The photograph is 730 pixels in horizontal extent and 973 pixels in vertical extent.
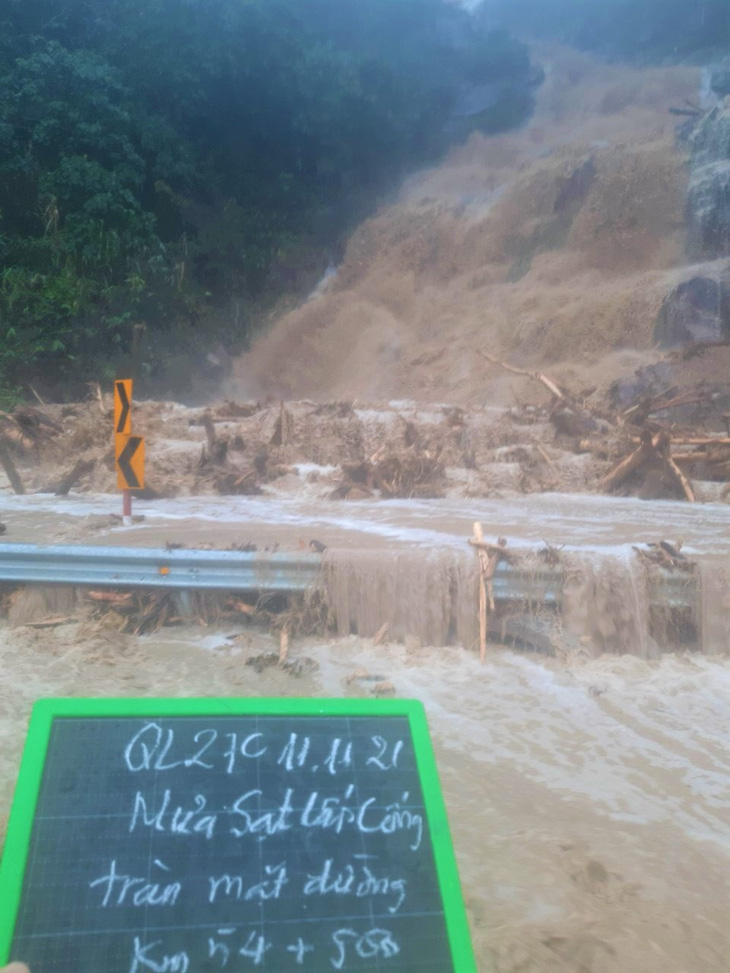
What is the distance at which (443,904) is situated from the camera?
1498mm

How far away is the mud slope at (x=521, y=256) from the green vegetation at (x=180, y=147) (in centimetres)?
83

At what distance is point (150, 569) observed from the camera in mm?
3279

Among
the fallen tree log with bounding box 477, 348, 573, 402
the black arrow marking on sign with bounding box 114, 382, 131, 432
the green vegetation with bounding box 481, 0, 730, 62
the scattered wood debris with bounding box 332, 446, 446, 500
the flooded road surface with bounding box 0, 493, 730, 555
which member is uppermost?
the green vegetation with bounding box 481, 0, 730, 62

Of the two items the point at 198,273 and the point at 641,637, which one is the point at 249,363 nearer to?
the point at 198,273

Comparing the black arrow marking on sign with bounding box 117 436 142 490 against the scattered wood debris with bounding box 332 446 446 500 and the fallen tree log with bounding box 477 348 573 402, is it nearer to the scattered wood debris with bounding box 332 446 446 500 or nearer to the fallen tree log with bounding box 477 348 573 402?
the scattered wood debris with bounding box 332 446 446 500

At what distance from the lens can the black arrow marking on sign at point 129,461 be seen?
4.49 metres

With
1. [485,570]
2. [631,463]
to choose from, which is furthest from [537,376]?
[485,570]

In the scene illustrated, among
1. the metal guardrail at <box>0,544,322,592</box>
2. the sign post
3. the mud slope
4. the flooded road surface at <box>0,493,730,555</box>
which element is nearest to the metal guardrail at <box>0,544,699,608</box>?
the metal guardrail at <box>0,544,322,592</box>

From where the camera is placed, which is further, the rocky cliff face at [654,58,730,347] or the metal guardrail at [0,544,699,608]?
the rocky cliff face at [654,58,730,347]

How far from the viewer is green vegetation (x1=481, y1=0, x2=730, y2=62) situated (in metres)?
7.39

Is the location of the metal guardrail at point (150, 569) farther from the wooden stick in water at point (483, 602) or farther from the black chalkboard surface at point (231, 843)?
the black chalkboard surface at point (231, 843)

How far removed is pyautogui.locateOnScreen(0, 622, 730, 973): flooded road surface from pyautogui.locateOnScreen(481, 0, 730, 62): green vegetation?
6.48m

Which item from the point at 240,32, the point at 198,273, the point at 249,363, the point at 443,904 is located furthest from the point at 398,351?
the point at 443,904

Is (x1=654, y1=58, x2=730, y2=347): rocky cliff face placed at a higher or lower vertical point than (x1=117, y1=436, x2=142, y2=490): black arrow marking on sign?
higher
